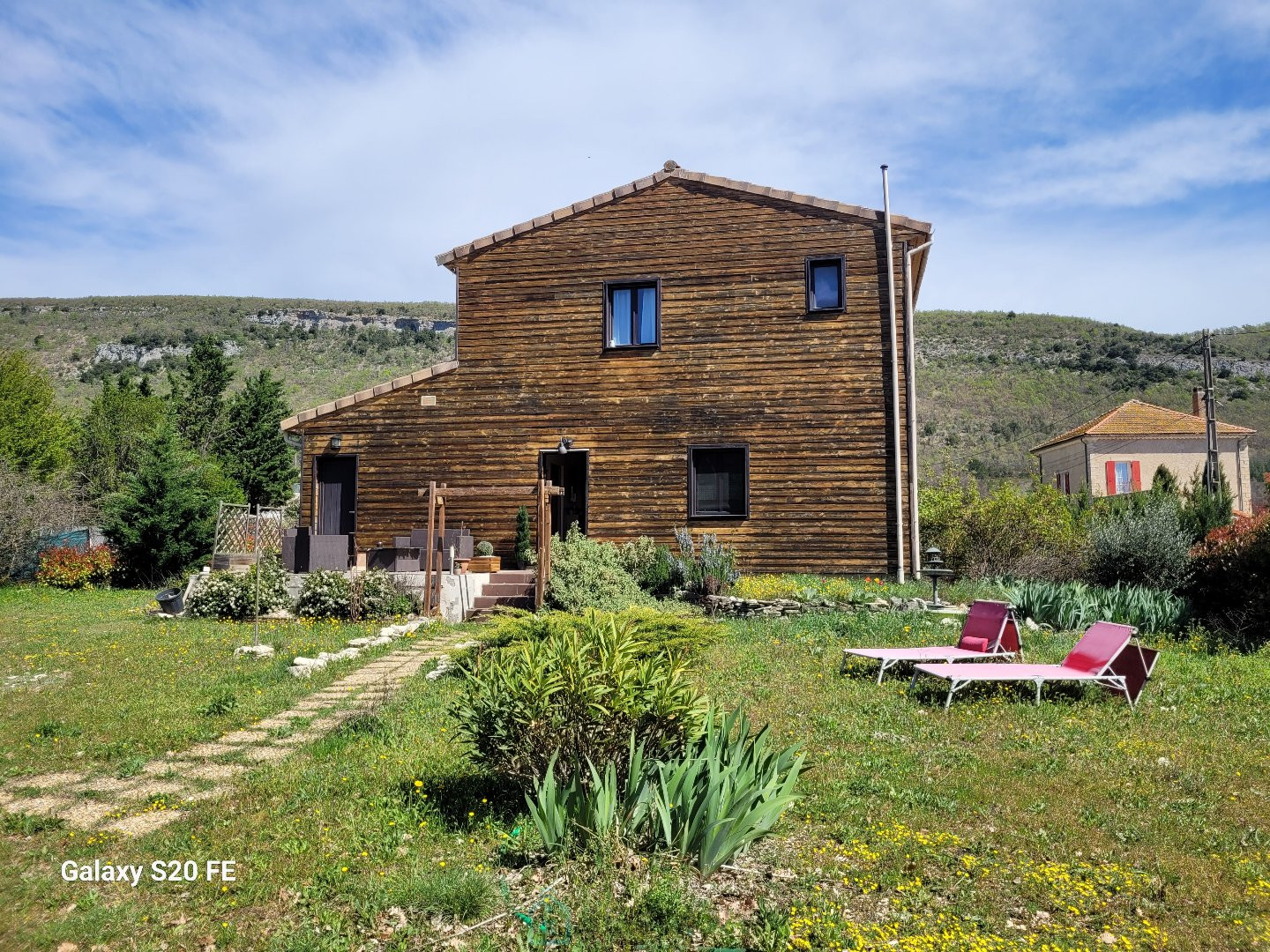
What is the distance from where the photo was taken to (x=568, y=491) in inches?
701

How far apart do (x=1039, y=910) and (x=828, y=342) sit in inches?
514

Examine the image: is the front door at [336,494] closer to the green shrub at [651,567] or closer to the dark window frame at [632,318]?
the dark window frame at [632,318]

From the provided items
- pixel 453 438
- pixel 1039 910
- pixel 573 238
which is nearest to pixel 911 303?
pixel 573 238

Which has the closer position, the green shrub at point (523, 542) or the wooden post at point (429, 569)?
the wooden post at point (429, 569)

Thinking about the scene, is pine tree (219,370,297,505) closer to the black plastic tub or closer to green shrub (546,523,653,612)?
the black plastic tub

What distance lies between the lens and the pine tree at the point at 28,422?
100 feet

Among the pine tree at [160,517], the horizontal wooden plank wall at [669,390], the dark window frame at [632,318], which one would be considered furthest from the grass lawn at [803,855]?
the pine tree at [160,517]

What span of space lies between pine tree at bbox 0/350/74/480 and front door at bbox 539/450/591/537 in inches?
879

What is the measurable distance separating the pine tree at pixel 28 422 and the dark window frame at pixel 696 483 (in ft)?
83.1

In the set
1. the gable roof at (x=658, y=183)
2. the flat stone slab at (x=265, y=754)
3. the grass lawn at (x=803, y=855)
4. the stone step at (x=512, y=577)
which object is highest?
the gable roof at (x=658, y=183)

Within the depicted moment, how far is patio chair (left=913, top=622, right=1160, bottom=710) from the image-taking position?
7785mm

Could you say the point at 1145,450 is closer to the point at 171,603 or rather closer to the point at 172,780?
the point at 171,603

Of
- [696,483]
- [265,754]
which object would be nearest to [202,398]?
[696,483]

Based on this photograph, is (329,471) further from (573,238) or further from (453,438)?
(573,238)
